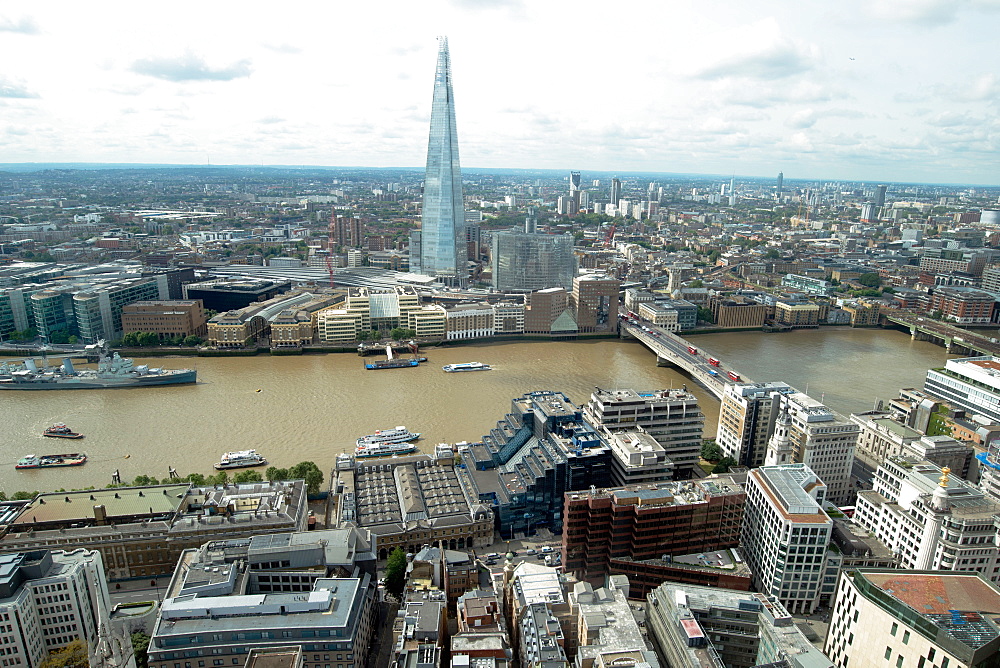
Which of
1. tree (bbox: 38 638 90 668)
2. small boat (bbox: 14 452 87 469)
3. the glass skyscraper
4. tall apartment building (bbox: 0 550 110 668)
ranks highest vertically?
the glass skyscraper

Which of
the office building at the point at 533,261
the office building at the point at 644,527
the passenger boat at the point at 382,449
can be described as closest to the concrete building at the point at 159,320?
the passenger boat at the point at 382,449

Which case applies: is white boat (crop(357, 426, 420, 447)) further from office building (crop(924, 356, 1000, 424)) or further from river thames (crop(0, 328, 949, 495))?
office building (crop(924, 356, 1000, 424))

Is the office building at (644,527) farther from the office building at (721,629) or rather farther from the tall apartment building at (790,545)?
the office building at (721,629)

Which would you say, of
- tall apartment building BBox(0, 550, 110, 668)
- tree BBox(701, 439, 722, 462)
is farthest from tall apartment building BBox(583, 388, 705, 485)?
tall apartment building BBox(0, 550, 110, 668)

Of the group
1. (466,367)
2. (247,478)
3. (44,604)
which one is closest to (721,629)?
(44,604)

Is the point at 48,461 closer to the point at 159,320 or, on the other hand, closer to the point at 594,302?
the point at 159,320

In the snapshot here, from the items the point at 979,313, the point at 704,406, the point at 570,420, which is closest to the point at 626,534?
the point at 570,420
